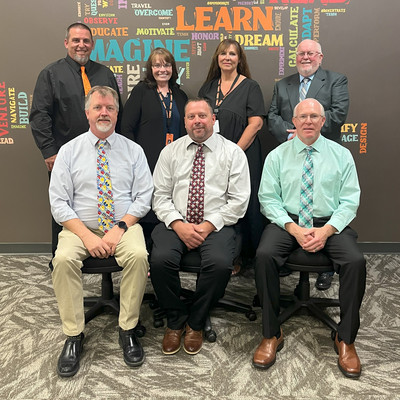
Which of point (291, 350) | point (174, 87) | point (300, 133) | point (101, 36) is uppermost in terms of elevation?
point (101, 36)

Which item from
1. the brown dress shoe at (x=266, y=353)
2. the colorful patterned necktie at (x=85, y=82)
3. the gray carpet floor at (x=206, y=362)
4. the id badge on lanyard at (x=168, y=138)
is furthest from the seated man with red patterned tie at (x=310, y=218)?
the colorful patterned necktie at (x=85, y=82)

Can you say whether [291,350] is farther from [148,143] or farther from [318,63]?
[318,63]

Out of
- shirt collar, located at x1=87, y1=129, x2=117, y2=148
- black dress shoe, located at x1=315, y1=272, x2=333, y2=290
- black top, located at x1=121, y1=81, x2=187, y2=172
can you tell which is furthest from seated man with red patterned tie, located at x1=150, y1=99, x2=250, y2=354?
black dress shoe, located at x1=315, y1=272, x2=333, y2=290

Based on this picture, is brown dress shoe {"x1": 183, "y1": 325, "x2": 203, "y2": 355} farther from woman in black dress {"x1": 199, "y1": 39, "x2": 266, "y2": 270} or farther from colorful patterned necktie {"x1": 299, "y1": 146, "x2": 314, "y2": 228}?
woman in black dress {"x1": 199, "y1": 39, "x2": 266, "y2": 270}

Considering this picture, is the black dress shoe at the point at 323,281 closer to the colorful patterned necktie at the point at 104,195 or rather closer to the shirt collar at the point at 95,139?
the colorful patterned necktie at the point at 104,195

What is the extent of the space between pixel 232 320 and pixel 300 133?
1.24 meters

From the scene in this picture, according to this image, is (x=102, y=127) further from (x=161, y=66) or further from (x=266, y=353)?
(x=266, y=353)

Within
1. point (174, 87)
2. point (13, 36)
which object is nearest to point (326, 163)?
point (174, 87)

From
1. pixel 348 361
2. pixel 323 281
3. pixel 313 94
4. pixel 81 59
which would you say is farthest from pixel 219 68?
pixel 348 361

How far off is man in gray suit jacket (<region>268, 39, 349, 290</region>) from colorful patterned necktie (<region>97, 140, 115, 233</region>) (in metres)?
1.33

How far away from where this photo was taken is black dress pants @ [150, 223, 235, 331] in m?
2.31

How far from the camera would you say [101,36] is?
139 inches

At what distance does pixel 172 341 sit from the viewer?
7.74 feet

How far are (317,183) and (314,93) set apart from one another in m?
0.92
